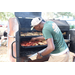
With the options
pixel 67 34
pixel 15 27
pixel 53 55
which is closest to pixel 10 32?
pixel 15 27

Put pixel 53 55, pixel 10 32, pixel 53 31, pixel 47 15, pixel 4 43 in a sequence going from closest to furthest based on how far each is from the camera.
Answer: pixel 53 31
pixel 53 55
pixel 10 32
pixel 4 43
pixel 47 15

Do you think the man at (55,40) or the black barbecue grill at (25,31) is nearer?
the man at (55,40)

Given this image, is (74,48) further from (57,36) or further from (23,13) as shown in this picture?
(57,36)

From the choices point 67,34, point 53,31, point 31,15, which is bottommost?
point 67,34

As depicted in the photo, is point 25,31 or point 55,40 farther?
point 25,31

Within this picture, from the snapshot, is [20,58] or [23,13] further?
[23,13]

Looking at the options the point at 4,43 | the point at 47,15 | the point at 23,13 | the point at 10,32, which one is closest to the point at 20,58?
the point at 10,32

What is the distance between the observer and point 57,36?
172 cm

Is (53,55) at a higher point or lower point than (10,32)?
lower

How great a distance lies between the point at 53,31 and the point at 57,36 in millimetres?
151

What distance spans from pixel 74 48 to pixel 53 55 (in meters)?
3.72

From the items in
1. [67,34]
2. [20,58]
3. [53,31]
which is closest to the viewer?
[53,31]

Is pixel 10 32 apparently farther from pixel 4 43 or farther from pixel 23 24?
pixel 4 43

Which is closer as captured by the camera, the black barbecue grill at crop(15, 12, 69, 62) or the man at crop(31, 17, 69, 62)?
the man at crop(31, 17, 69, 62)
